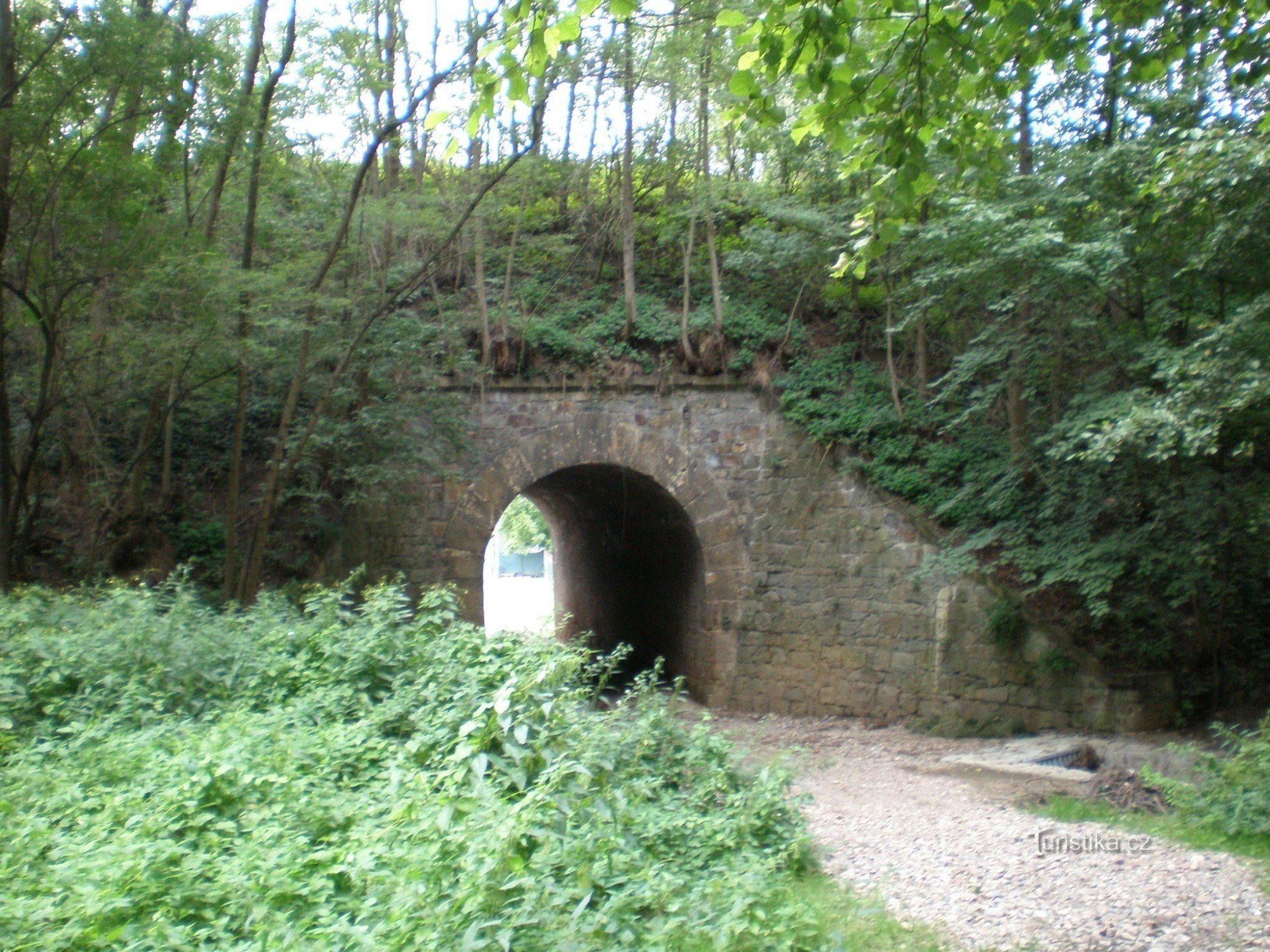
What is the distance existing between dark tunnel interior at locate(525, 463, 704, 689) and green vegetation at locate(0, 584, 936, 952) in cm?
583

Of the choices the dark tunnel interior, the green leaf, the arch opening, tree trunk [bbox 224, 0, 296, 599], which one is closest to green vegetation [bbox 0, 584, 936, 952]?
the green leaf

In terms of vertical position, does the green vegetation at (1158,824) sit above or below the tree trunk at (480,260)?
below

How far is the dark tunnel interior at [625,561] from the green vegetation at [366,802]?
5833 mm

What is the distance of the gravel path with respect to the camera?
12.0ft

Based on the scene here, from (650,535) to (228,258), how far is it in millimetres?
6439

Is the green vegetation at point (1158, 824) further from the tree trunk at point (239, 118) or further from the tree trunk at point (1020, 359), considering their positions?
the tree trunk at point (239, 118)

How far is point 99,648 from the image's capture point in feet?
14.9

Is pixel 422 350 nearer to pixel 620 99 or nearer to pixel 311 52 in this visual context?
pixel 311 52

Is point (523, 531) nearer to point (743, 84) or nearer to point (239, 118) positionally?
point (239, 118)

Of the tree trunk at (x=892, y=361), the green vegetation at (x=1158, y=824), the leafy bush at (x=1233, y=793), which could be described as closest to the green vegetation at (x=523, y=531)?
the tree trunk at (x=892, y=361)

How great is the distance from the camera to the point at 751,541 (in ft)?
32.9

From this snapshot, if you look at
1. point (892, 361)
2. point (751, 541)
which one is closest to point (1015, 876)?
A: point (751, 541)

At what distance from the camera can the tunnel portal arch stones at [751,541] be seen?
930 cm

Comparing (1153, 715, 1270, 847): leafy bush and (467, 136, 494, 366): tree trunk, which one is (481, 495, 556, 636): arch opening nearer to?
(467, 136, 494, 366): tree trunk
